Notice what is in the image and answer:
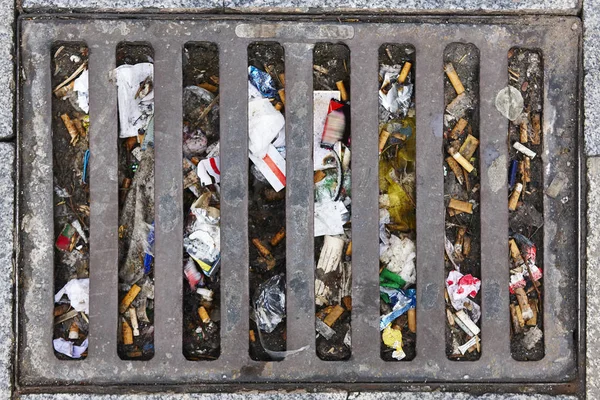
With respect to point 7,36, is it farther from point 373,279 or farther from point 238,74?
point 373,279

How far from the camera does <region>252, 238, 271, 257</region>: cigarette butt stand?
6.43 feet

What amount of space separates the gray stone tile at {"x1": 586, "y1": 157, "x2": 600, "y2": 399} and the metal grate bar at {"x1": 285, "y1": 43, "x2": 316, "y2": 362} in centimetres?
91

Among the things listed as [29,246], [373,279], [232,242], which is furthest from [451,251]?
[29,246]

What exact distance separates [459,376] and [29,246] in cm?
145

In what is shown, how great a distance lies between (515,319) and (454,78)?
0.82 meters

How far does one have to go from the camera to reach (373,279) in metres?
1.90

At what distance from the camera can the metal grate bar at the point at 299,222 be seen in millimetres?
1893

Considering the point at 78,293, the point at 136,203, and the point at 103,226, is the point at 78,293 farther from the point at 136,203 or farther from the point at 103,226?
the point at 136,203

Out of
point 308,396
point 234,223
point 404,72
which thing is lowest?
point 308,396

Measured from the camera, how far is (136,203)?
194 cm

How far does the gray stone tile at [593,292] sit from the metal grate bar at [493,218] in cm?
28

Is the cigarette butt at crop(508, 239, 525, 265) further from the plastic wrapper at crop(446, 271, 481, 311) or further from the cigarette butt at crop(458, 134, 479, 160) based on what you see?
the cigarette butt at crop(458, 134, 479, 160)

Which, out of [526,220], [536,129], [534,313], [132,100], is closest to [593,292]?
[534,313]

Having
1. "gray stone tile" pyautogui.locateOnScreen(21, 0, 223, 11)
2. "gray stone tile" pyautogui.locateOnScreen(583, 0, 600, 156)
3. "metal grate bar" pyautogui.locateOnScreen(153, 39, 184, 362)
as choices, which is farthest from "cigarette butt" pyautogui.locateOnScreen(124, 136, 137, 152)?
"gray stone tile" pyautogui.locateOnScreen(583, 0, 600, 156)
